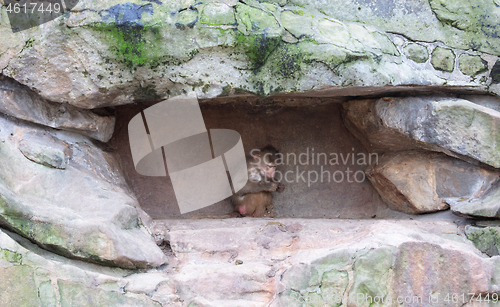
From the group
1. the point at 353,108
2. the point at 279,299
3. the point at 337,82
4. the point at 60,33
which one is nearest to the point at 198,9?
the point at 60,33

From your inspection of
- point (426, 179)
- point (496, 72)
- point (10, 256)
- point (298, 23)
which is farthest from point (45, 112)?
point (496, 72)

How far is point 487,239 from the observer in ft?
7.58

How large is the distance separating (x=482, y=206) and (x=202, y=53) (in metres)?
2.00

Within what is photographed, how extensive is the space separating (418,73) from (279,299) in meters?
1.65

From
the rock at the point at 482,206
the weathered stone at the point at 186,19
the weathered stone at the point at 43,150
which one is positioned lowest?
the rock at the point at 482,206

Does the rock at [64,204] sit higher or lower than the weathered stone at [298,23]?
lower

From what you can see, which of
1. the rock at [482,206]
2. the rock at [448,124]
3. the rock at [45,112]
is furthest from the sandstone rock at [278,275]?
the rock at [45,112]

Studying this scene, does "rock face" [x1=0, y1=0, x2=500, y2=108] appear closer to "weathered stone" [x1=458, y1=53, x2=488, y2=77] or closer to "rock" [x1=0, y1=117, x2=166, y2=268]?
"weathered stone" [x1=458, y1=53, x2=488, y2=77]

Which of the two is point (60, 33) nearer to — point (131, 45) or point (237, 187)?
point (131, 45)

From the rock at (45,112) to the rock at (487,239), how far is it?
8.26 feet
